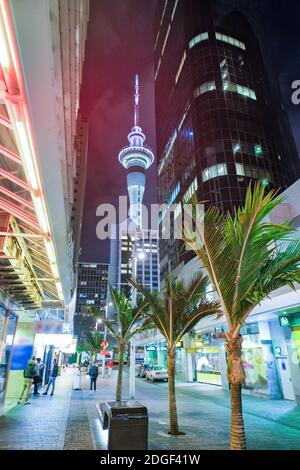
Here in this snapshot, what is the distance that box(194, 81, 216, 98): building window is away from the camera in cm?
4659

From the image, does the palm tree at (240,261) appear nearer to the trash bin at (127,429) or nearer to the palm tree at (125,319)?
the trash bin at (127,429)

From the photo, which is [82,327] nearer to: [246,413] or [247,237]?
[246,413]

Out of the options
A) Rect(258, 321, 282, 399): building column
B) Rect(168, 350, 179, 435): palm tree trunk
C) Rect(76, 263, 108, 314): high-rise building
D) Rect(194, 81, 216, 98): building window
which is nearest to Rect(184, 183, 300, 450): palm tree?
Rect(168, 350, 179, 435): palm tree trunk

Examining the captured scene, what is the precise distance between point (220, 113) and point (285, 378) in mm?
39673

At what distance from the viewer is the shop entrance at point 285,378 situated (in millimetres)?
13859

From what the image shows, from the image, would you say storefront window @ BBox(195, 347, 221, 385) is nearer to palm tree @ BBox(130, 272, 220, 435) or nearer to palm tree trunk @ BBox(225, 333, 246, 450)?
palm tree @ BBox(130, 272, 220, 435)

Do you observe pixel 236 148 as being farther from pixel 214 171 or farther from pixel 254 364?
pixel 254 364

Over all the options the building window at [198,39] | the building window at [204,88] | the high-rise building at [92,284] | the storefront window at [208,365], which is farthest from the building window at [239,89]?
the high-rise building at [92,284]

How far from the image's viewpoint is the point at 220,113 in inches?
1745

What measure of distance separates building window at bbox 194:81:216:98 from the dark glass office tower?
0.18 m

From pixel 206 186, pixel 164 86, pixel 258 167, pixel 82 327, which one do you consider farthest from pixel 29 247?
pixel 82 327

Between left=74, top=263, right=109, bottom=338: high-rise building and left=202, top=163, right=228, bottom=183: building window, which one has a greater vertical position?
left=74, top=263, right=109, bottom=338: high-rise building

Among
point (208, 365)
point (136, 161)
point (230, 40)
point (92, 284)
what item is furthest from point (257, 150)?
point (92, 284)

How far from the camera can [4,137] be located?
4.87m
